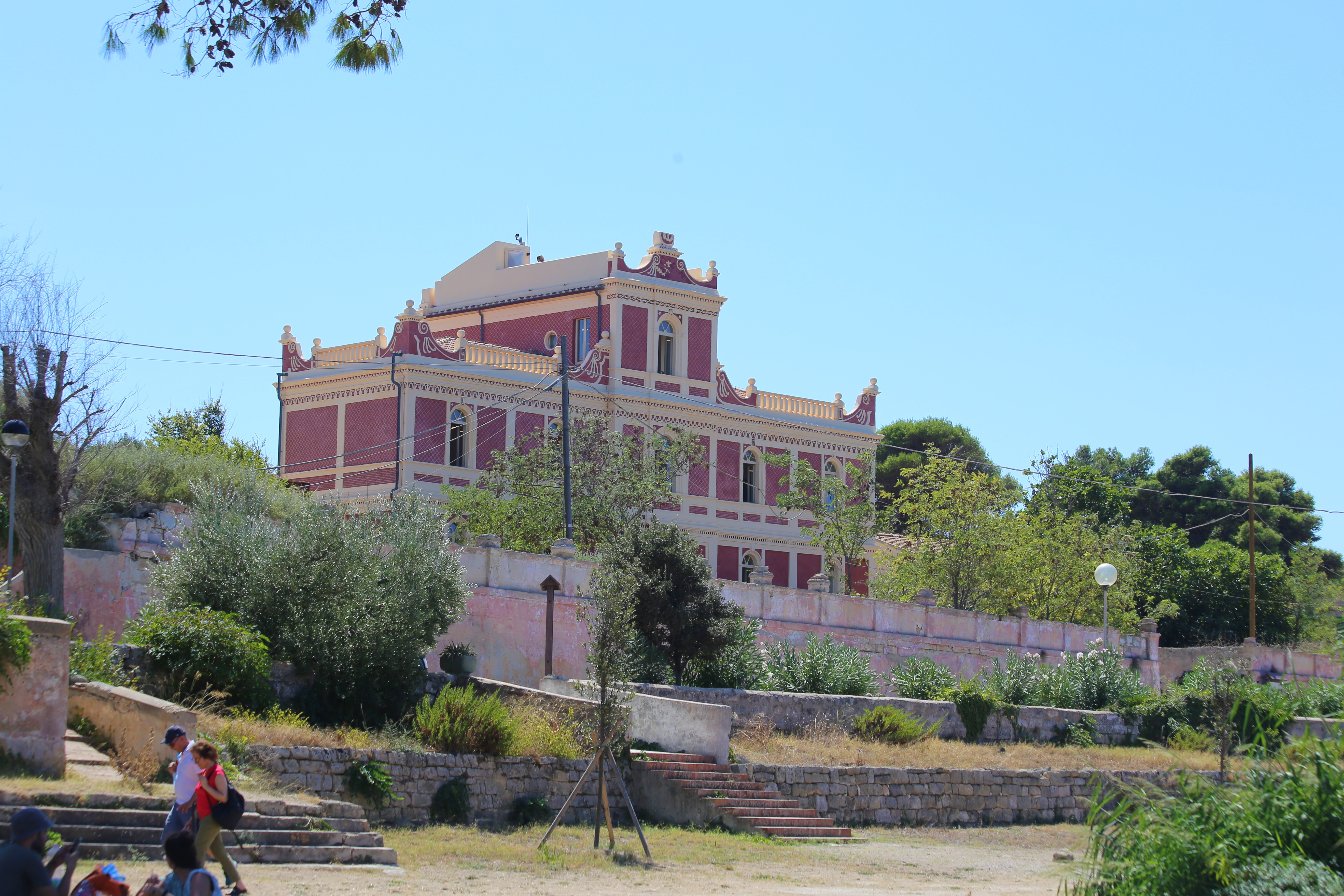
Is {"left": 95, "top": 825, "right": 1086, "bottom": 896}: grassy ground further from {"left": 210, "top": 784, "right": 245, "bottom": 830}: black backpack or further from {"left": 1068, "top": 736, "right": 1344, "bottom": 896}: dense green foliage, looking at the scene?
{"left": 210, "top": 784, "right": 245, "bottom": 830}: black backpack

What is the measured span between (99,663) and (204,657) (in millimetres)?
1357

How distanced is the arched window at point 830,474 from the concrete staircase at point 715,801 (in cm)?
2758

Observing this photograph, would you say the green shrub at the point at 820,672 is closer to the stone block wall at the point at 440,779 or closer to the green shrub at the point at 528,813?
the stone block wall at the point at 440,779

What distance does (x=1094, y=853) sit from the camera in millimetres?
11617

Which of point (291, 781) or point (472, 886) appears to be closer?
point (472, 886)

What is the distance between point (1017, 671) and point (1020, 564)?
39.8ft

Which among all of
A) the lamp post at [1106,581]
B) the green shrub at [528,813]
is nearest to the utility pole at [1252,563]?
the lamp post at [1106,581]

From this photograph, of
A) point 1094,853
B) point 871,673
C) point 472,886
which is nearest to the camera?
point 1094,853

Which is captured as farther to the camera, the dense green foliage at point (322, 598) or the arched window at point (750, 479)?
the arched window at point (750, 479)

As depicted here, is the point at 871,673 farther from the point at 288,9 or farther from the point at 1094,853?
the point at 288,9

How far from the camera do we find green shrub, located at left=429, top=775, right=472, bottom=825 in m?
18.5

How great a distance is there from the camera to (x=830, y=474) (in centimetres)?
5100

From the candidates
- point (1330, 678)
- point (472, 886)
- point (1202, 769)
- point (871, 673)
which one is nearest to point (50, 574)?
point (472, 886)

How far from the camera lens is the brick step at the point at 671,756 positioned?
2116cm
